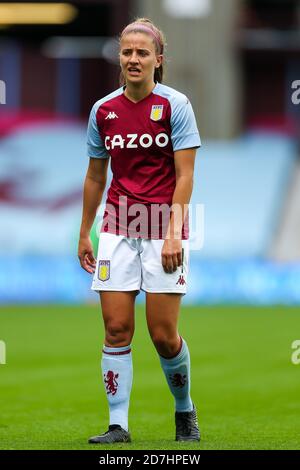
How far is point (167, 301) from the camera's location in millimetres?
6703

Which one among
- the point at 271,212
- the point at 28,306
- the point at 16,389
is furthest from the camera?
the point at 271,212

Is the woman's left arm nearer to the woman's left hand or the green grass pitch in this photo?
the woman's left hand

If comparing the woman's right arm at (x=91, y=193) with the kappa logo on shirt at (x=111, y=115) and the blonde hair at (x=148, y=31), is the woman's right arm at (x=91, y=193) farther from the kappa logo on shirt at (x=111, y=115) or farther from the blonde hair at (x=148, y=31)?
the blonde hair at (x=148, y=31)

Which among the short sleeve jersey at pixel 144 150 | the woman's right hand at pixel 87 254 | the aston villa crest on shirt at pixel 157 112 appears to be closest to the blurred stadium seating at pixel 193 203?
the woman's right hand at pixel 87 254

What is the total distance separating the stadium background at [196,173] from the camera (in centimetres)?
1570

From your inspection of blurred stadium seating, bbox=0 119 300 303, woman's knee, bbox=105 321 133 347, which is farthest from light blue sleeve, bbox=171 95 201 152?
blurred stadium seating, bbox=0 119 300 303

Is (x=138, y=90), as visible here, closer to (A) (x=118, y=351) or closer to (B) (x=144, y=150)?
(B) (x=144, y=150)

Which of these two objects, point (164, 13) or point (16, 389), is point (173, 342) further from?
point (164, 13)

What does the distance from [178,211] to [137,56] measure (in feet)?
2.87

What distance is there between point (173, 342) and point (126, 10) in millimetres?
21241

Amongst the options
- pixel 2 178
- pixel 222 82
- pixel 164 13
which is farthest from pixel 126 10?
pixel 2 178

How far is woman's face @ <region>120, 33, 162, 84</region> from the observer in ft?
21.8

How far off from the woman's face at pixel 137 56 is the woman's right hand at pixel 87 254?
1.01 meters

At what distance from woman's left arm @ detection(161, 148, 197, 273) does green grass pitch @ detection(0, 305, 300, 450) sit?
1.02m
